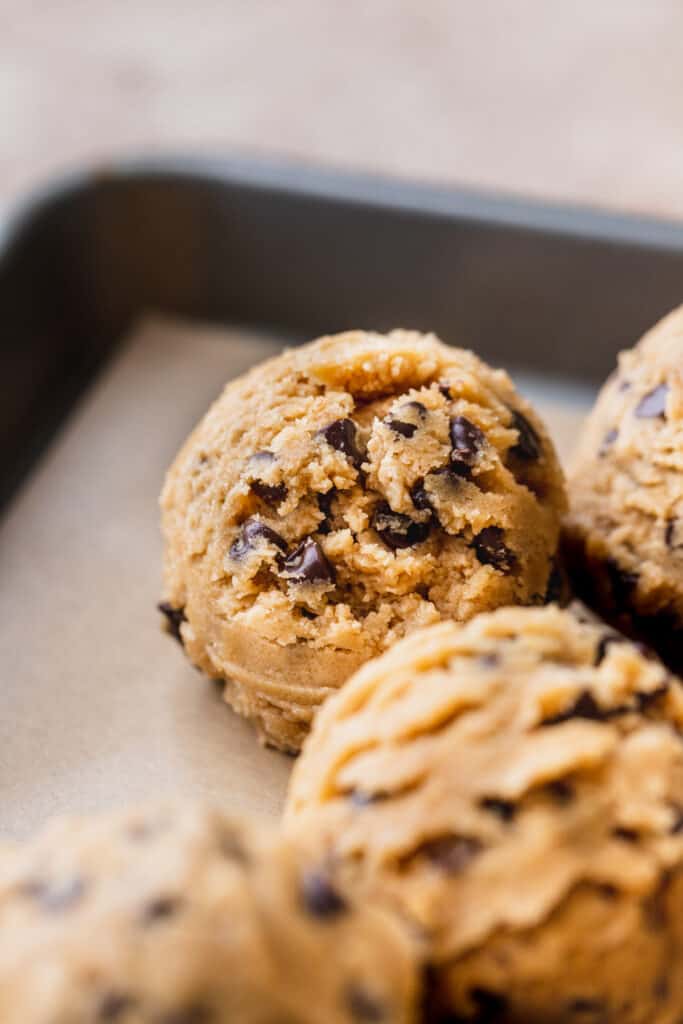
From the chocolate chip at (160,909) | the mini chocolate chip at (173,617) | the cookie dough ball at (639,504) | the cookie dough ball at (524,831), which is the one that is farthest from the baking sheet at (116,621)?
the chocolate chip at (160,909)

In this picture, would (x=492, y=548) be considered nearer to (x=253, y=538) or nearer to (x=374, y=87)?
(x=253, y=538)

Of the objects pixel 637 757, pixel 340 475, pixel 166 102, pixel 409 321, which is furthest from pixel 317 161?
pixel 637 757

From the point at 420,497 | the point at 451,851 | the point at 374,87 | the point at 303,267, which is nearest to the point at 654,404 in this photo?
the point at 420,497

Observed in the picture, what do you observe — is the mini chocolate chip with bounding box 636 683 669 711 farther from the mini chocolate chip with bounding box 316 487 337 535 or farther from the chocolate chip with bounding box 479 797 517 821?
the mini chocolate chip with bounding box 316 487 337 535

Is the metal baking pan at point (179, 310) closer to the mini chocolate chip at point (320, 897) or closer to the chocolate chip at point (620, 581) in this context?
the chocolate chip at point (620, 581)

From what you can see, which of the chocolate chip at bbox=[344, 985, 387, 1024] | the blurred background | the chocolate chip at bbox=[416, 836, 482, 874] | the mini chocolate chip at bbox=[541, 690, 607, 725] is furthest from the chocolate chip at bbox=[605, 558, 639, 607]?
the blurred background

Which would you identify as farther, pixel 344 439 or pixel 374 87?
pixel 374 87
